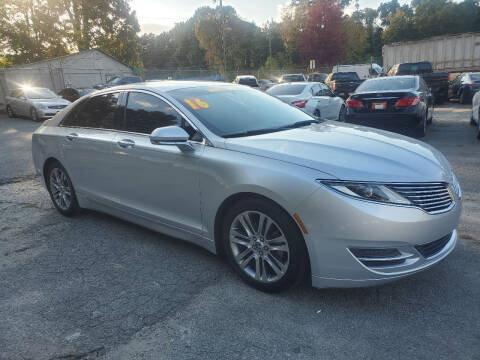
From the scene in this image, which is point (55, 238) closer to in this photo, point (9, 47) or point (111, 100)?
point (111, 100)

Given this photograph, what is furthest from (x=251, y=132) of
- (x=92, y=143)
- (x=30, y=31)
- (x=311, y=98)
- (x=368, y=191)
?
(x=30, y=31)

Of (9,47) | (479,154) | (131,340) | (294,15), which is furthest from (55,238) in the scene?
(294,15)

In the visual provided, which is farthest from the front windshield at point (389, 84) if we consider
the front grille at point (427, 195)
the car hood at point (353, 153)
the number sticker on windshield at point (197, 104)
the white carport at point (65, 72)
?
the white carport at point (65, 72)

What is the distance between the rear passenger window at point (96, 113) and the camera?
13.6 feet

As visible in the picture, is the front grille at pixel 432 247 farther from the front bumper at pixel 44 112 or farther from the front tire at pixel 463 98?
the front bumper at pixel 44 112

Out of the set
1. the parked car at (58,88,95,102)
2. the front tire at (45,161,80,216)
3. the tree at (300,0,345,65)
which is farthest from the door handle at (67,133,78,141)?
the tree at (300,0,345,65)

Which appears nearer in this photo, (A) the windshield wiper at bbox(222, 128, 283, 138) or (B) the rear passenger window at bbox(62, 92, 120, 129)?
(A) the windshield wiper at bbox(222, 128, 283, 138)

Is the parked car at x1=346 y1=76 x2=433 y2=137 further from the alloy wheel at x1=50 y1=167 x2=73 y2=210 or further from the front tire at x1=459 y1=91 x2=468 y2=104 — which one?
the front tire at x1=459 y1=91 x2=468 y2=104

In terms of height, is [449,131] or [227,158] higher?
[227,158]

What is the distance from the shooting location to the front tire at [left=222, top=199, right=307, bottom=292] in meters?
2.67

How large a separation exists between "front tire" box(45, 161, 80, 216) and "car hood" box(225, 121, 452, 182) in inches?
103

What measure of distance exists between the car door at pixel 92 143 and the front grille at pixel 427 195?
281cm

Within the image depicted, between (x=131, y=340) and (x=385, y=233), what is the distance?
1778 millimetres

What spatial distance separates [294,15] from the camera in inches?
1821
